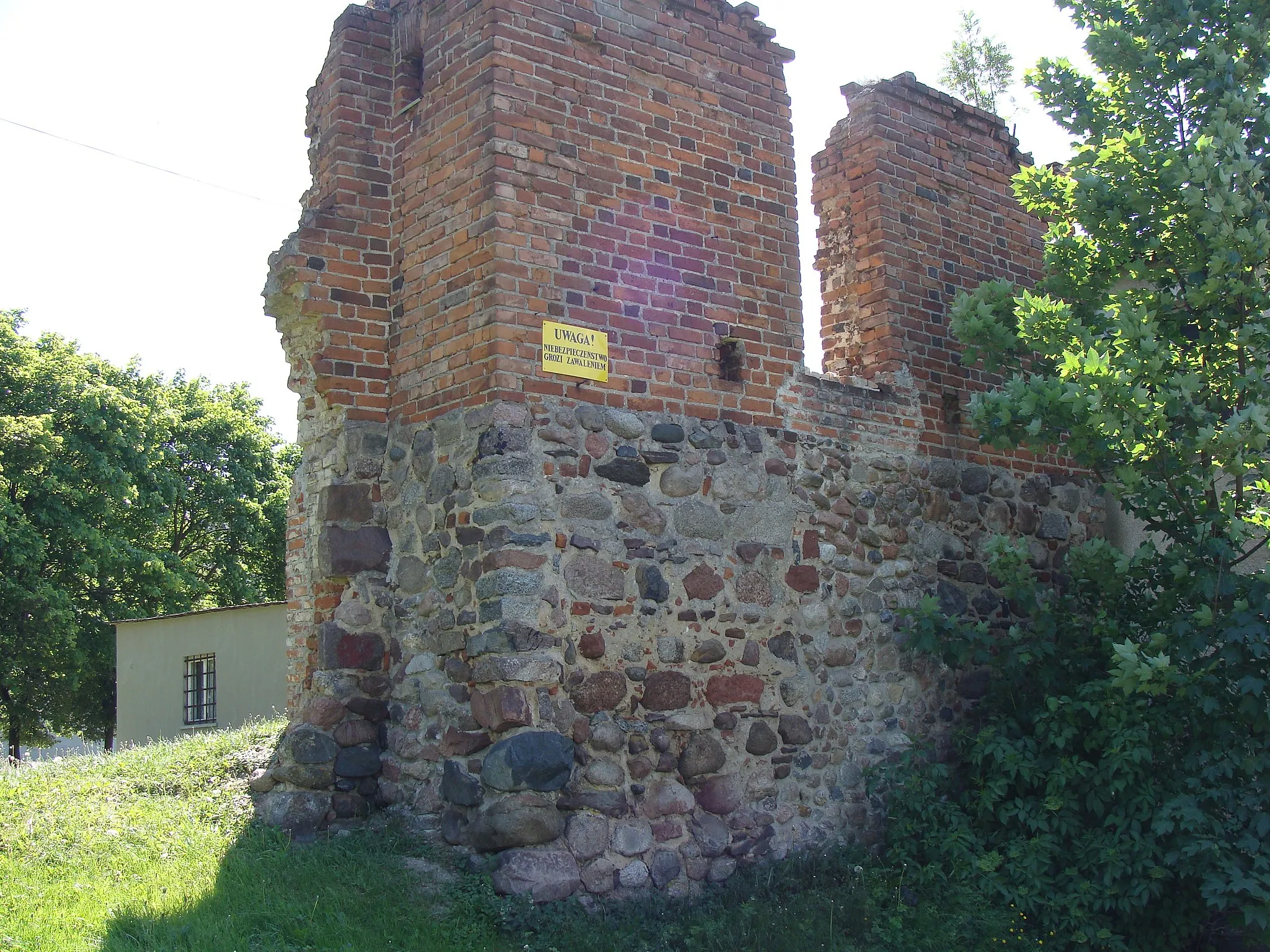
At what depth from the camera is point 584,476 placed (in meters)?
6.16

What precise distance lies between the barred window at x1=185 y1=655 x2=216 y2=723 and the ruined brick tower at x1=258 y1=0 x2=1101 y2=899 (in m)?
10.5

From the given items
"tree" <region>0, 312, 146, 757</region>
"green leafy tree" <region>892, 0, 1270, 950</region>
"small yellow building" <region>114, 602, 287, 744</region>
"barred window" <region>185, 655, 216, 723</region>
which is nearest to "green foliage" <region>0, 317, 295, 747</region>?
"tree" <region>0, 312, 146, 757</region>

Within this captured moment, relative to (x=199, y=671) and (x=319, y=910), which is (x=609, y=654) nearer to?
(x=319, y=910)

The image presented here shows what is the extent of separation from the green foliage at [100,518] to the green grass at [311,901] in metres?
16.7

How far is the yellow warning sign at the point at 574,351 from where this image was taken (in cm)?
619

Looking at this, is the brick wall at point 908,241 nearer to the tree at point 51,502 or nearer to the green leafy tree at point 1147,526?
the green leafy tree at point 1147,526

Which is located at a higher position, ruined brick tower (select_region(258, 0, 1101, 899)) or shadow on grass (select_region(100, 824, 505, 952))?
ruined brick tower (select_region(258, 0, 1101, 899))

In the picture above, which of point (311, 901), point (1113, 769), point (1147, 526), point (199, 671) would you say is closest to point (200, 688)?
point (199, 671)

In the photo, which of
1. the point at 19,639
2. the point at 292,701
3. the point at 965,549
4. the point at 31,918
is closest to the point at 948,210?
the point at 965,549

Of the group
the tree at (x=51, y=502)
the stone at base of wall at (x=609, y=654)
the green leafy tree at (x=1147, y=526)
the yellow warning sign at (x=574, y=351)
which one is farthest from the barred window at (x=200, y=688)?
the green leafy tree at (x=1147, y=526)

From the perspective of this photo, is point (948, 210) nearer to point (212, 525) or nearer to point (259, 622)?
point (259, 622)

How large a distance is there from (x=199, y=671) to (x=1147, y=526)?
14075 millimetres

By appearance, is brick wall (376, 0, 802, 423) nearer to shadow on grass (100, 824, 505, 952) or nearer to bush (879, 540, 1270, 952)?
bush (879, 540, 1270, 952)

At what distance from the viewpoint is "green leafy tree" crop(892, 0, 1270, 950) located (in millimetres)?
6043
